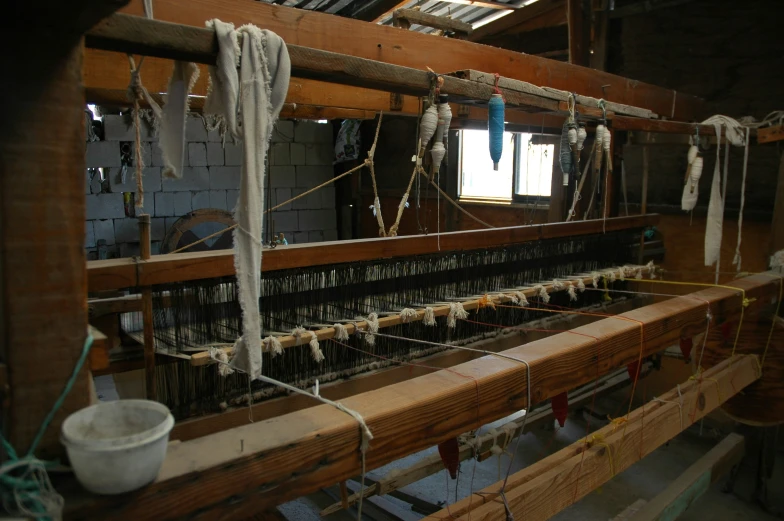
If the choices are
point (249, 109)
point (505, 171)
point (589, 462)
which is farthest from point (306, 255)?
point (505, 171)

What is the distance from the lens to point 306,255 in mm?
2559

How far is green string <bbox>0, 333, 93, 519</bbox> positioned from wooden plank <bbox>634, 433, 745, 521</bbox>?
277cm

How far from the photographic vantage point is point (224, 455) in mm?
1153

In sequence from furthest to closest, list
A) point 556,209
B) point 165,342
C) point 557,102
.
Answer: point 556,209, point 557,102, point 165,342

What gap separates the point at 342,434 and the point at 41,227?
2.47ft

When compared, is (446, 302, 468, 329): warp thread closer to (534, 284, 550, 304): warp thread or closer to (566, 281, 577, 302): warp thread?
(534, 284, 550, 304): warp thread

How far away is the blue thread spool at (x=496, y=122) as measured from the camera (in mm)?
2195

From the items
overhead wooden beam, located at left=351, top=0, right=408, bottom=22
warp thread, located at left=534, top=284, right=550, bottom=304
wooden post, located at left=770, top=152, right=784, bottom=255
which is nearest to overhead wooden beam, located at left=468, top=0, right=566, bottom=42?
overhead wooden beam, located at left=351, top=0, right=408, bottom=22

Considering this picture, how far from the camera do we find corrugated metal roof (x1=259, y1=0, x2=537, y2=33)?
19.4 ft

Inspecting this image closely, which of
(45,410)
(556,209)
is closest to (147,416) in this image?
(45,410)

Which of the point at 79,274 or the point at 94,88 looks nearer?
the point at 79,274

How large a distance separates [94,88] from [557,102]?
1.99m

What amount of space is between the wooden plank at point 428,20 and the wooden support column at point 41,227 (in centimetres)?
232

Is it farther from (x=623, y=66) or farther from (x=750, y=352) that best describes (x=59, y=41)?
(x=623, y=66)
